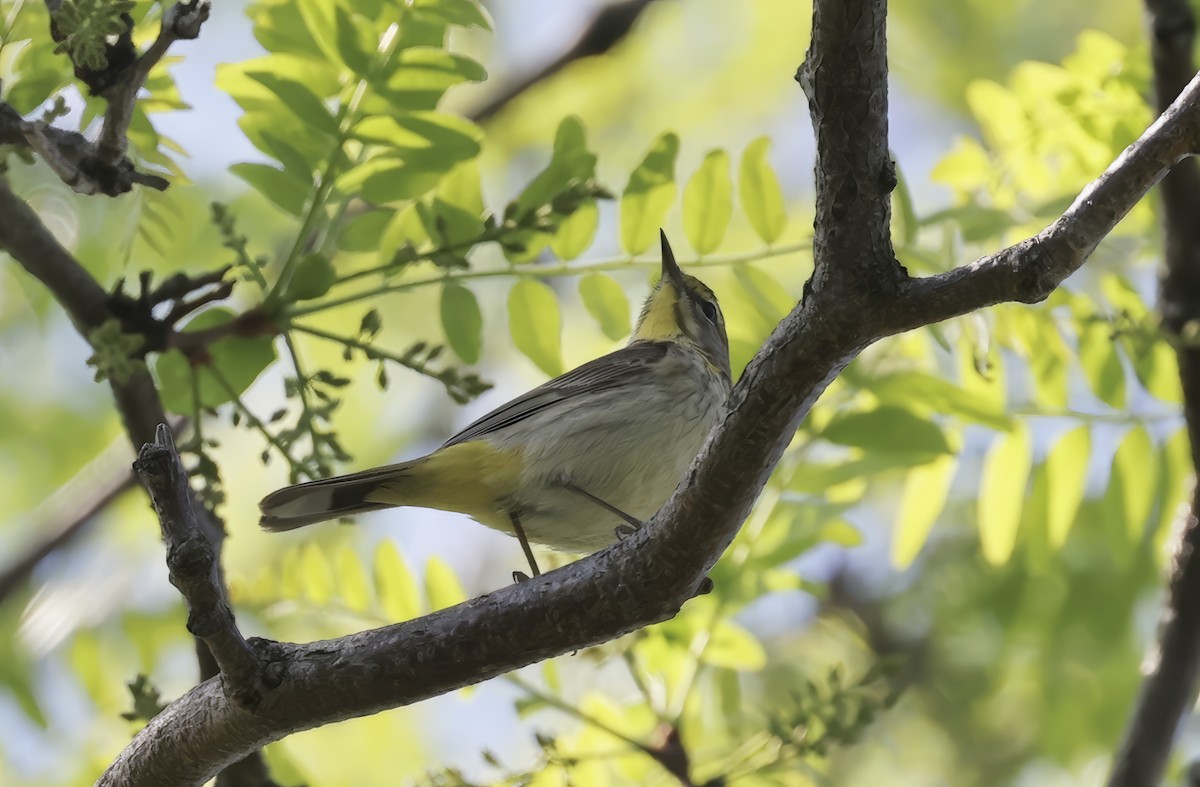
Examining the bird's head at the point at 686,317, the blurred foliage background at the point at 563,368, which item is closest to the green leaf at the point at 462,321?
the blurred foliage background at the point at 563,368

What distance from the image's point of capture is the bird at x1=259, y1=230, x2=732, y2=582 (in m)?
4.21

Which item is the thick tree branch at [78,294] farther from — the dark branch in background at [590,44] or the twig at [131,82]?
the dark branch in background at [590,44]

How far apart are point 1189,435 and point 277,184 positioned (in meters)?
3.34

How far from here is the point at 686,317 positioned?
218 inches

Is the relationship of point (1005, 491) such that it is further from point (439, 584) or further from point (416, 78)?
point (416, 78)

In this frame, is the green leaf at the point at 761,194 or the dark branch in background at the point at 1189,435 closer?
the green leaf at the point at 761,194

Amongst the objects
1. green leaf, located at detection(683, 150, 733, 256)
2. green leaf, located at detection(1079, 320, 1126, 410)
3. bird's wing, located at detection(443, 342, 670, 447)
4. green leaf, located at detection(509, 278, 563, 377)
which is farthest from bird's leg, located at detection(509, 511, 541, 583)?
green leaf, located at detection(1079, 320, 1126, 410)

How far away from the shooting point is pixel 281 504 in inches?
159

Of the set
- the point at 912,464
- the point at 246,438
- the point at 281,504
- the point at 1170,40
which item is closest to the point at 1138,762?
the point at 912,464

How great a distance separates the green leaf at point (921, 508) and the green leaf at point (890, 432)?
0.66 meters

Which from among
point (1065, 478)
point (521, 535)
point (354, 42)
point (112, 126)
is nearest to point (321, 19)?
point (354, 42)

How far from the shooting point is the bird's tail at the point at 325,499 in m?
3.99

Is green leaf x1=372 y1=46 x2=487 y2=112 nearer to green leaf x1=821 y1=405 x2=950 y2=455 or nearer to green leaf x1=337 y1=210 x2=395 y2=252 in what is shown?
green leaf x1=337 y1=210 x2=395 y2=252

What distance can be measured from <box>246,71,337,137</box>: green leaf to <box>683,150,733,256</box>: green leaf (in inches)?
46.0
